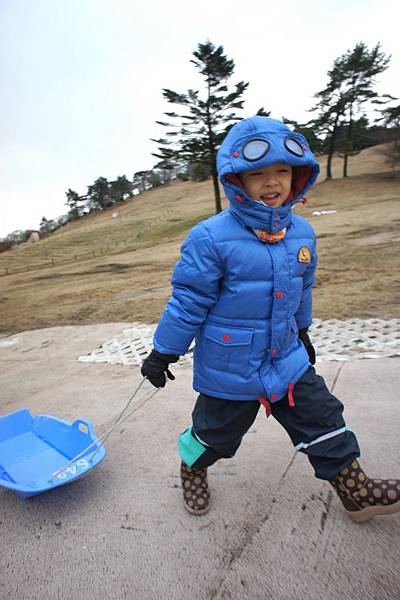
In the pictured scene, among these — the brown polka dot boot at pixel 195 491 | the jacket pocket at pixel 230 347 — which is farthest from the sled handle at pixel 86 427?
the jacket pocket at pixel 230 347

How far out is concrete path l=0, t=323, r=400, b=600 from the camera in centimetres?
158

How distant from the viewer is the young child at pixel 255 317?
1.73m

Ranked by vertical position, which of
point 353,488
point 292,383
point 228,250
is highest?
point 228,250

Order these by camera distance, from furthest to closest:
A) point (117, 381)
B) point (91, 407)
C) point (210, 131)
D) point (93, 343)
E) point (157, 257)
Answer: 1. point (210, 131)
2. point (157, 257)
3. point (93, 343)
4. point (117, 381)
5. point (91, 407)

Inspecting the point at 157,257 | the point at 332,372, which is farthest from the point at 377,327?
the point at 157,257

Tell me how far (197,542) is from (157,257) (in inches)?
510

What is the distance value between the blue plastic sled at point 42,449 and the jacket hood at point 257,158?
1.33 m

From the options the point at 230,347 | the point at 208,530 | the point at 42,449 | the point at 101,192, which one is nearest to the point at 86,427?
the point at 42,449

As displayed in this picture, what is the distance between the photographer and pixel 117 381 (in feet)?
12.3

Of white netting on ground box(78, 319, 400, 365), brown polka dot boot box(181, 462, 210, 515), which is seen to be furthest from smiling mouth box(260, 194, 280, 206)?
white netting on ground box(78, 319, 400, 365)

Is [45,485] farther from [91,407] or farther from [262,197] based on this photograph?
[262,197]

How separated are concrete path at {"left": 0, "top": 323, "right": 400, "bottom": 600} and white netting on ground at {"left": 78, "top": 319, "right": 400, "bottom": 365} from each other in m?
0.87

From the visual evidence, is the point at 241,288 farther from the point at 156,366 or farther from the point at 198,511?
the point at 198,511

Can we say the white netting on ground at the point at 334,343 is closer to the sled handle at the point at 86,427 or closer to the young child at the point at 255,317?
the sled handle at the point at 86,427
